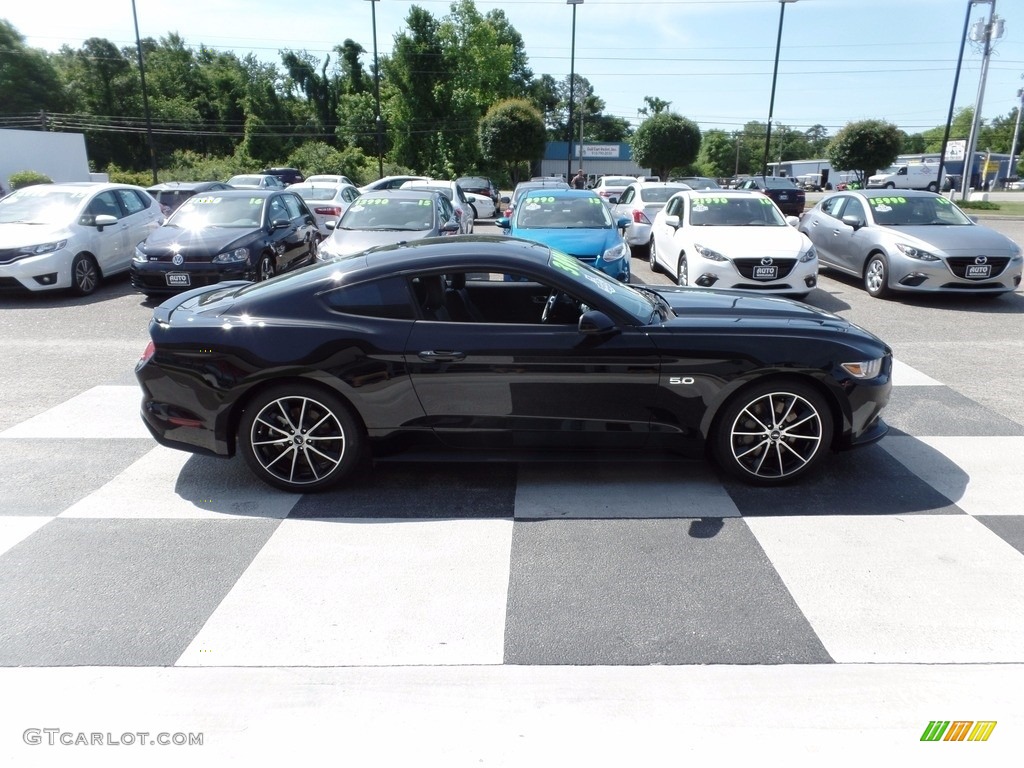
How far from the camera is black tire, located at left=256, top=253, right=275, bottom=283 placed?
10.6m

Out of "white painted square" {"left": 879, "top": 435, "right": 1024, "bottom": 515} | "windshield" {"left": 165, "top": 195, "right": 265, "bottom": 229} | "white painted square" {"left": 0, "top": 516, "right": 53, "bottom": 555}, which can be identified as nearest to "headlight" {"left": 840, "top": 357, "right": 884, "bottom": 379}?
"white painted square" {"left": 879, "top": 435, "right": 1024, "bottom": 515}

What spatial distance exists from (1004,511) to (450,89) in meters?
→ 57.3

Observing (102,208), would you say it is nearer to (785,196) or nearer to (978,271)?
(978,271)

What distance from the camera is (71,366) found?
7.56 metres

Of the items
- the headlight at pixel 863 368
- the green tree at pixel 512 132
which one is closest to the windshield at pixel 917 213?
the headlight at pixel 863 368

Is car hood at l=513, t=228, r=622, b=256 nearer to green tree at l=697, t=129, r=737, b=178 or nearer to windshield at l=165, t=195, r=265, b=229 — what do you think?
windshield at l=165, t=195, r=265, b=229

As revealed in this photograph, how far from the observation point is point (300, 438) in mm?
4516

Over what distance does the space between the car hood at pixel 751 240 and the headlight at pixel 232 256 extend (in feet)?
20.4

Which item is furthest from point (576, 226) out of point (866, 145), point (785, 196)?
point (866, 145)

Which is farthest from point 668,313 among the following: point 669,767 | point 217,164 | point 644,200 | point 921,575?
point 217,164

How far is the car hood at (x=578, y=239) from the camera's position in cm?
998

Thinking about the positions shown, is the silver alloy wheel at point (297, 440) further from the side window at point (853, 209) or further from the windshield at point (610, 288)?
the side window at point (853, 209)

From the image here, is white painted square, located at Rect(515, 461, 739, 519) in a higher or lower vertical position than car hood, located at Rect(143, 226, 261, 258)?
lower

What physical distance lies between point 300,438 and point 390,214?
7745mm
